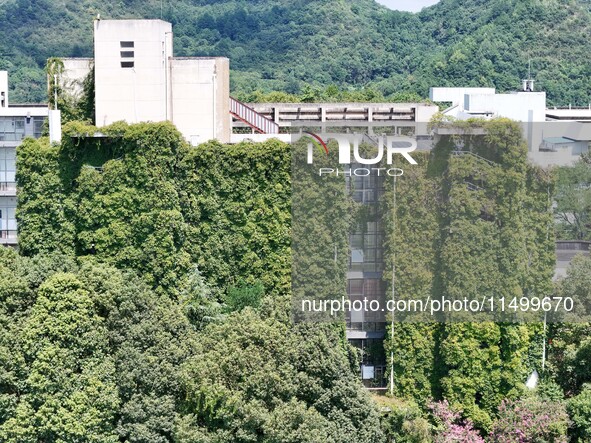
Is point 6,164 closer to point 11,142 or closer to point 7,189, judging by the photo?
point 11,142

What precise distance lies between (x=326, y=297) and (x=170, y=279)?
179 inches

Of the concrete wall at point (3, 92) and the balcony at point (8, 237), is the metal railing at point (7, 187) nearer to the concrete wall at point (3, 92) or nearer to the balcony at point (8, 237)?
the balcony at point (8, 237)

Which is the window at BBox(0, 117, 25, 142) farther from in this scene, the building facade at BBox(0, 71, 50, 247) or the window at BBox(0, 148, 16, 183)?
the window at BBox(0, 148, 16, 183)

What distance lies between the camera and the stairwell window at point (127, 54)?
143 feet

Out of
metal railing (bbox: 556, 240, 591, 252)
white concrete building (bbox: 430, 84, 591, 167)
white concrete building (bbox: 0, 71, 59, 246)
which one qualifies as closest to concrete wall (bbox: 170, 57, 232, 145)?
white concrete building (bbox: 430, 84, 591, 167)

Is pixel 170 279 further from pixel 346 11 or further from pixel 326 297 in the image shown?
pixel 346 11

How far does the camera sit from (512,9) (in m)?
123

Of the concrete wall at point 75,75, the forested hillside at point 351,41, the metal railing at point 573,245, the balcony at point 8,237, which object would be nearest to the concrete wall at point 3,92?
the balcony at point 8,237

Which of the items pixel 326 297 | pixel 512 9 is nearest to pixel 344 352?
pixel 326 297

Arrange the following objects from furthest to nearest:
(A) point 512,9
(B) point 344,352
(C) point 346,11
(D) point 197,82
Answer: (C) point 346,11 → (A) point 512,9 → (D) point 197,82 → (B) point 344,352

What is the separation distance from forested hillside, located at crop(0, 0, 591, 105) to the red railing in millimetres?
56141

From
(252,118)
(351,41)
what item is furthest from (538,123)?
(351,41)

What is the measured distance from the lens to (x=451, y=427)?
40781 mm

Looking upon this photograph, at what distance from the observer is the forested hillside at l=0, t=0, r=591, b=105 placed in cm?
11544
